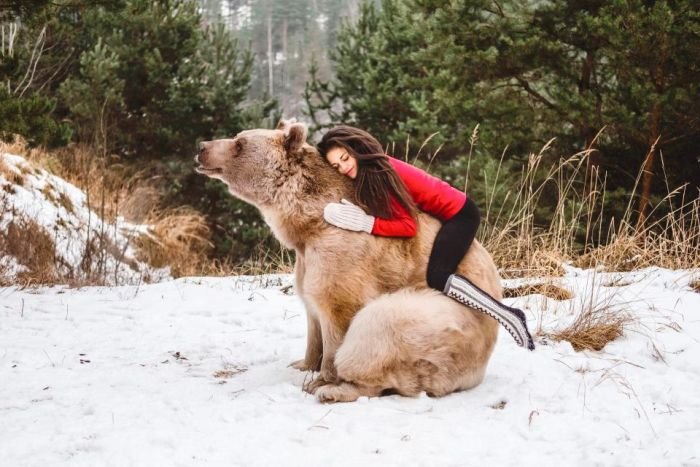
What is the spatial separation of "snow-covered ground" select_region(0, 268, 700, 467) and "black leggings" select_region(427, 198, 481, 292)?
22.3 inches

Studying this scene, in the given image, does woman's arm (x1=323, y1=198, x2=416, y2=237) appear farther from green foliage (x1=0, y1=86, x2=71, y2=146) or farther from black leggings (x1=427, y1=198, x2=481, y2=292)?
green foliage (x1=0, y1=86, x2=71, y2=146)

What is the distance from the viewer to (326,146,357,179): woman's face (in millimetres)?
3082

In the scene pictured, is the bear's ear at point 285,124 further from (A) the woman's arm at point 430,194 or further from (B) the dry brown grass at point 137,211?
(B) the dry brown grass at point 137,211

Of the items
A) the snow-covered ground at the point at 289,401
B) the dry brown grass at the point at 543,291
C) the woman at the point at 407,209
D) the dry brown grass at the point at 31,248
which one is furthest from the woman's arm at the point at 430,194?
the dry brown grass at the point at 31,248

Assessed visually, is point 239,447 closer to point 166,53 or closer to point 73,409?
point 73,409

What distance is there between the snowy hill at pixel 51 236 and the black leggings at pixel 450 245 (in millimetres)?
3709

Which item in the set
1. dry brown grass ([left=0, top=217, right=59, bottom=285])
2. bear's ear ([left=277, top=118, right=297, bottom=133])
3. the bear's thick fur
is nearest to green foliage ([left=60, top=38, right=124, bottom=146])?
dry brown grass ([left=0, top=217, right=59, bottom=285])

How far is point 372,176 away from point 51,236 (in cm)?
504

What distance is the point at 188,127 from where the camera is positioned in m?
15.8

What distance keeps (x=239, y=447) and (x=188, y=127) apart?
1446 cm

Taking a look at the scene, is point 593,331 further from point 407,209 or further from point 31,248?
point 31,248

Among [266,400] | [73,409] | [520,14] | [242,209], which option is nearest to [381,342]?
[266,400]

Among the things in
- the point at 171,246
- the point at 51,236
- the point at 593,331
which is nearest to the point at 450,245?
the point at 593,331

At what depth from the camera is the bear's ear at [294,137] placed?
3.09m
